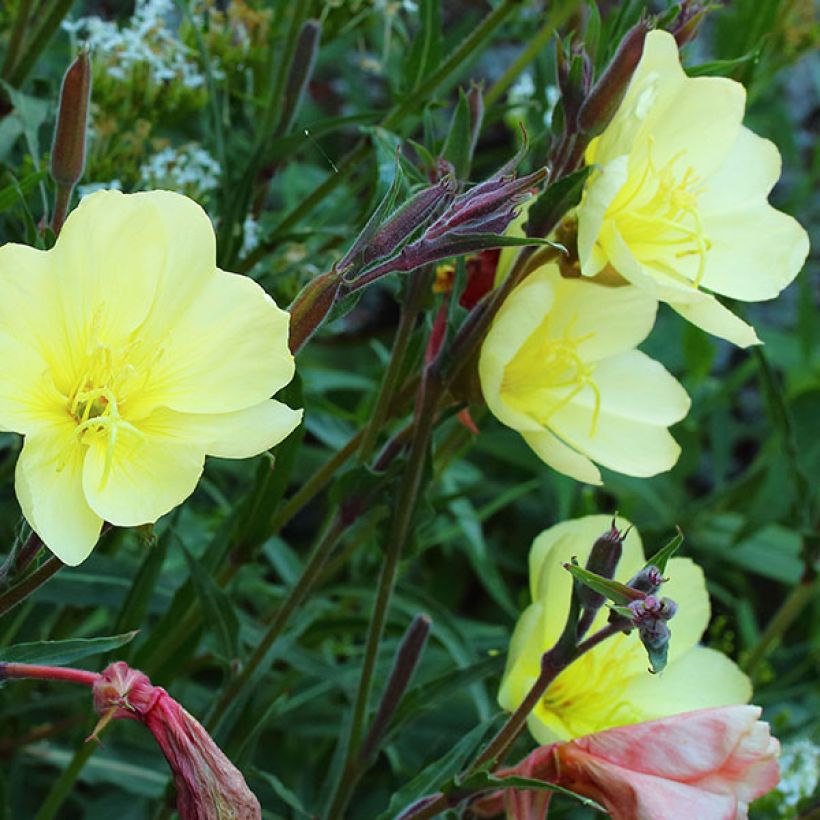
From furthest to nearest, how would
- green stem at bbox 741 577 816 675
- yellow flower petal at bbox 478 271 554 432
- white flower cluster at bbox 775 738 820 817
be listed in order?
green stem at bbox 741 577 816 675, white flower cluster at bbox 775 738 820 817, yellow flower petal at bbox 478 271 554 432

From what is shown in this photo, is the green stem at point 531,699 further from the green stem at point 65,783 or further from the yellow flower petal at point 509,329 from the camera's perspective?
the green stem at point 65,783

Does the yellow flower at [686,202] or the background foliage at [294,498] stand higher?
the yellow flower at [686,202]

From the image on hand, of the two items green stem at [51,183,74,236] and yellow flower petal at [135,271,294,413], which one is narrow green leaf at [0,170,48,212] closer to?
green stem at [51,183,74,236]

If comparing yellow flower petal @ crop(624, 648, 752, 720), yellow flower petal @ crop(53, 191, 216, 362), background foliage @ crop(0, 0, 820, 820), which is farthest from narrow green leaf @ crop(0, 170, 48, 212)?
yellow flower petal @ crop(624, 648, 752, 720)

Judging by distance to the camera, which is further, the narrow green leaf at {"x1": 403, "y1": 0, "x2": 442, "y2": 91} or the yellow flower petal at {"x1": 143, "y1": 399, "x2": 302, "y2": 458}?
the narrow green leaf at {"x1": 403, "y1": 0, "x2": 442, "y2": 91}

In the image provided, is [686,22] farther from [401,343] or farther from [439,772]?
[439,772]

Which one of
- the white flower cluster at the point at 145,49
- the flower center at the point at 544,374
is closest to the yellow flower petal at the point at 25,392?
the flower center at the point at 544,374
